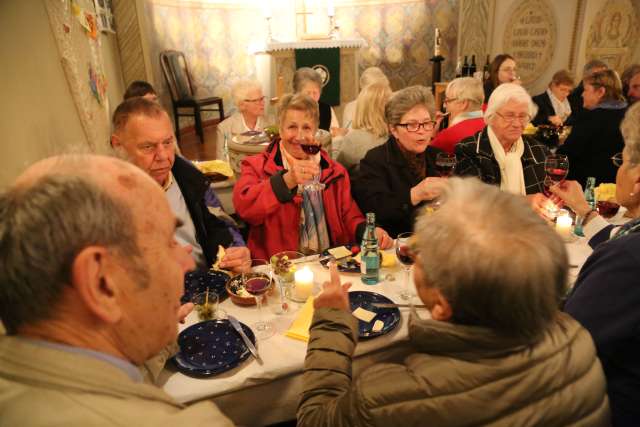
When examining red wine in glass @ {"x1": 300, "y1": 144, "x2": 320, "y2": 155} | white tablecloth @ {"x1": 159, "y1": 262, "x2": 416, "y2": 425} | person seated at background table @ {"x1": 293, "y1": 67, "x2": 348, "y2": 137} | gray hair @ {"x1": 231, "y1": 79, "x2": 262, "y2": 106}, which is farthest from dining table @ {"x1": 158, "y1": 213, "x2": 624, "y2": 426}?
person seated at background table @ {"x1": 293, "y1": 67, "x2": 348, "y2": 137}

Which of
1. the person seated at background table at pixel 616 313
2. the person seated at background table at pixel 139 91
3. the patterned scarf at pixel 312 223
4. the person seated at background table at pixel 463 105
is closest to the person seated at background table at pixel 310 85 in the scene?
the person seated at background table at pixel 463 105

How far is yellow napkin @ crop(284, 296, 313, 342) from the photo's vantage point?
4.99 ft

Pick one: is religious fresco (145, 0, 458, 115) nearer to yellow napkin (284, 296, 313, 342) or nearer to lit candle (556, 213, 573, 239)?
lit candle (556, 213, 573, 239)

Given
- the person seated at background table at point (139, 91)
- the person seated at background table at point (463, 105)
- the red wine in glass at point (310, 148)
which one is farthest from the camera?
the person seated at background table at point (139, 91)

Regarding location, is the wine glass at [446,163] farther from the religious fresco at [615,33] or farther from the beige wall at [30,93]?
the religious fresco at [615,33]

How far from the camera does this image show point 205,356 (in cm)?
142

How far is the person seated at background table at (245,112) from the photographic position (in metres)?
4.44

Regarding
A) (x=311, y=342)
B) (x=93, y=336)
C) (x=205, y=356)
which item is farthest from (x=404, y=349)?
(x=93, y=336)

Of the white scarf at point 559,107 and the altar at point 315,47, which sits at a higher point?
the altar at point 315,47

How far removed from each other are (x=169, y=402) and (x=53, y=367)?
0.63ft

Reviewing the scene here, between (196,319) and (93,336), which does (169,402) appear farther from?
(196,319)

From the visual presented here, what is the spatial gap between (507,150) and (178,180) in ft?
7.08

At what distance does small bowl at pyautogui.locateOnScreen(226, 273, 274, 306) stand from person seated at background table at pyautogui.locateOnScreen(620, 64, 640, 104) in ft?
16.3

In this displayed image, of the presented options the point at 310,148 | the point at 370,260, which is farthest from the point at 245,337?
the point at 310,148
